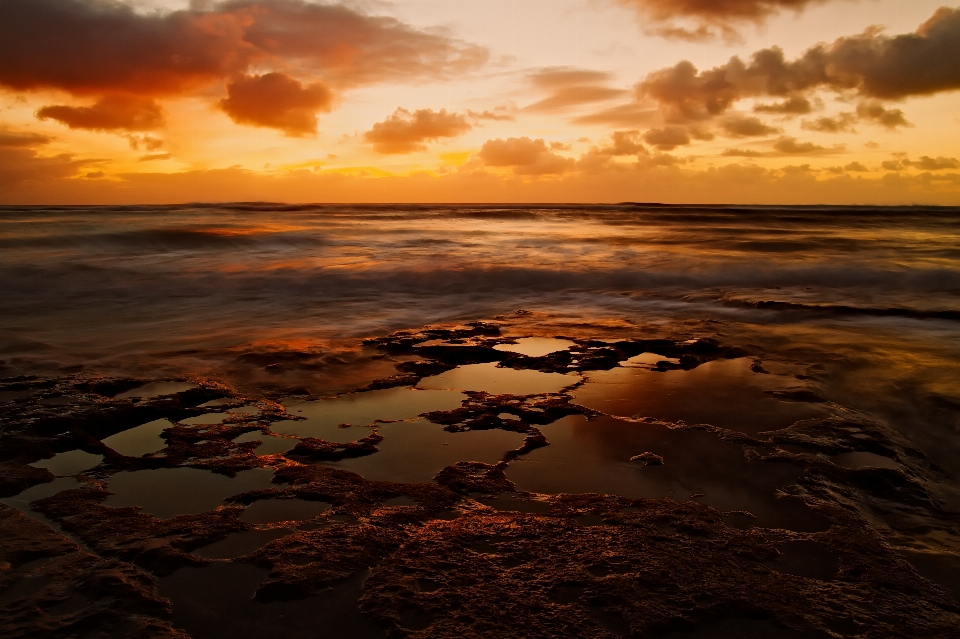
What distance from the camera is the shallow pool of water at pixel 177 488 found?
2.71m

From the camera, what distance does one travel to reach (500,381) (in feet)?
15.7

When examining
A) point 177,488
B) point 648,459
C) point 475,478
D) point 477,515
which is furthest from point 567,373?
point 177,488

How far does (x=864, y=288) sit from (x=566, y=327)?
7.47m

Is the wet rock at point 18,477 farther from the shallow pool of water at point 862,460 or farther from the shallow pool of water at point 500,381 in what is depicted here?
the shallow pool of water at point 862,460

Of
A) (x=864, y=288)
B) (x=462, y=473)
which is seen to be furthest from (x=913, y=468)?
(x=864, y=288)

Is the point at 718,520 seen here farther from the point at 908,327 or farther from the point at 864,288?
the point at 864,288

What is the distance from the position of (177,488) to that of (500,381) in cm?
253

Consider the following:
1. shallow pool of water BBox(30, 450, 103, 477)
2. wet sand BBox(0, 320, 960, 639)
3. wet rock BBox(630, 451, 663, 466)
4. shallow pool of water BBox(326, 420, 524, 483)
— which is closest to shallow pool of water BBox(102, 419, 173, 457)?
wet sand BBox(0, 320, 960, 639)

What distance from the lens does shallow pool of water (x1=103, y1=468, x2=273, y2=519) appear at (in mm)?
2707

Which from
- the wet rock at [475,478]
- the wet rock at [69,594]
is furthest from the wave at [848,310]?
the wet rock at [69,594]

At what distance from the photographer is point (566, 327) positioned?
701 centimetres

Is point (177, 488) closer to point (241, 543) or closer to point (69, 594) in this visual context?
point (241, 543)

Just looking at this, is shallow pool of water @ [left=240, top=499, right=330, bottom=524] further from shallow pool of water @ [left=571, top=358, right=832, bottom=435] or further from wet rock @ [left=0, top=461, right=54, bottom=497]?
shallow pool of water @ [left=571, top=358, right=832, bottom=435]

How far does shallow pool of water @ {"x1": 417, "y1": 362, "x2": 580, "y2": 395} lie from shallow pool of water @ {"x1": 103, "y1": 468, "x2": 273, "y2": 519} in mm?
1858
